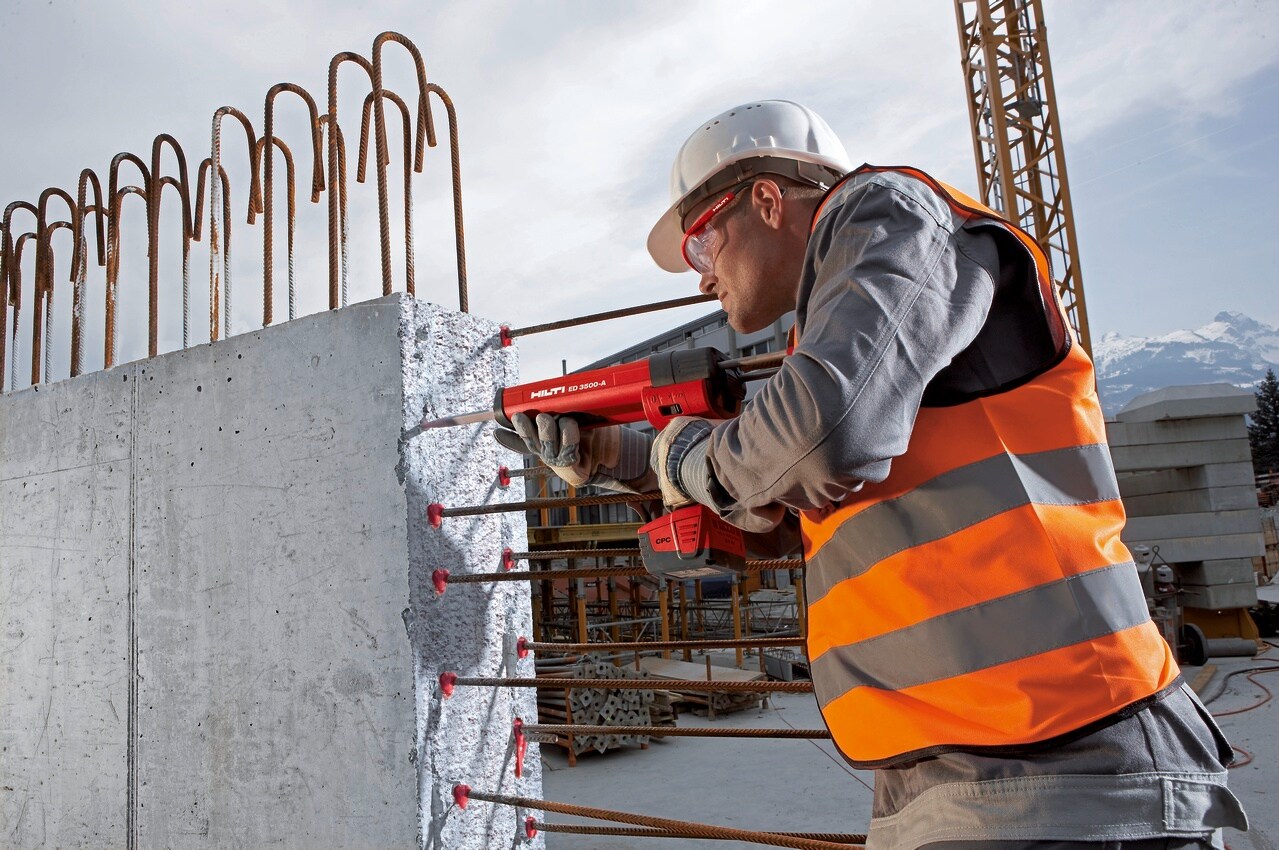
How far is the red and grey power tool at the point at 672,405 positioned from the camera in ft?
5.65

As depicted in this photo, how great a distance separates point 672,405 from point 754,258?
1.21ft

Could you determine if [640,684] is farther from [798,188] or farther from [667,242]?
[798,188]

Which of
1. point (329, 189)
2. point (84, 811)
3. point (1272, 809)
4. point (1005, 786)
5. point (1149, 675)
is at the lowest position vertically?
point (1272, 809)

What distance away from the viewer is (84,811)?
294 centimetres

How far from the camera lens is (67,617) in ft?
10.2

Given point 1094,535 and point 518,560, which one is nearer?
point 1094,535

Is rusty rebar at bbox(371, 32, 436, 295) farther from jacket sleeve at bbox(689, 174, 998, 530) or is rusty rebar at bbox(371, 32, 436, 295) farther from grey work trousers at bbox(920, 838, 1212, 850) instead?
grey work trousers at bbox(920, 838, 1212, 850)

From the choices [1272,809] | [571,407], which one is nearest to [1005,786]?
[571,407]

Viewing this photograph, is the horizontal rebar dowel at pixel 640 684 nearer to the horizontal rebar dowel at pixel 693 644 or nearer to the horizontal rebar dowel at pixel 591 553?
the horizontal rebar dowel at pixel 693 644

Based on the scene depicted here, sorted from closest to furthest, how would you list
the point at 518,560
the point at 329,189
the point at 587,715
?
the point at 518,560
the point at 329,189
the point at 587,715

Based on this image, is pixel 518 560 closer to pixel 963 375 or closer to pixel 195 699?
pixel 195 699

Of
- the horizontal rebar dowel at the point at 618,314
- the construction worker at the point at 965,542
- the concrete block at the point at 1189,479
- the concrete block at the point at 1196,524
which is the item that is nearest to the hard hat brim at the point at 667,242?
the horizontal rebar dowel at the point at 618,314

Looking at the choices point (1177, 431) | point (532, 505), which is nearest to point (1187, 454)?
point (1177, 431)

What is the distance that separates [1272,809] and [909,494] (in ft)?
20.3
